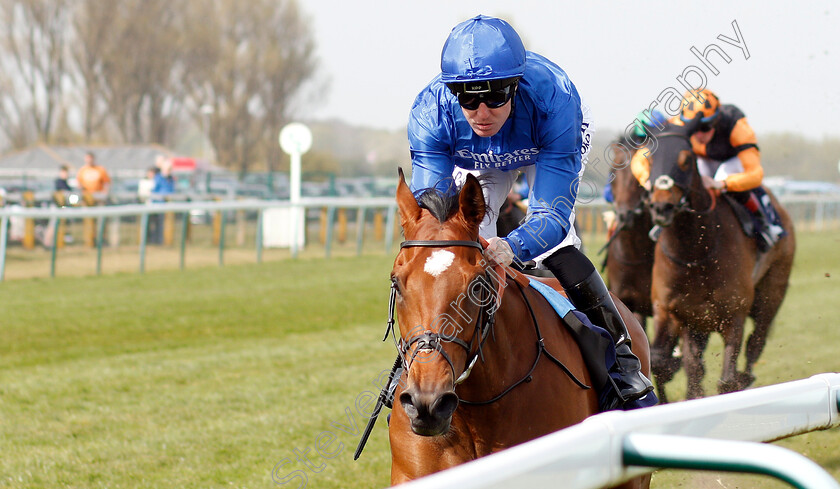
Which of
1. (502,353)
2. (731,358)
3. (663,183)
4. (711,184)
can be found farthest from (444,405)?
(711,184)

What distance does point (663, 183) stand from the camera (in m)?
6.12

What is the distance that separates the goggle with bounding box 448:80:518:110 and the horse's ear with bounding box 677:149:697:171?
3.50 meters

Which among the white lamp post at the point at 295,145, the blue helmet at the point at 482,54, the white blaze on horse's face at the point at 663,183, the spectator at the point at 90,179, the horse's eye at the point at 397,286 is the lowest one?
the spectator at the point at 90,179

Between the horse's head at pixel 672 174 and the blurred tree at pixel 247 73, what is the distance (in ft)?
139

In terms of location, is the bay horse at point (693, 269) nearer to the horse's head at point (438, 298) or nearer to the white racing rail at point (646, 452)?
the horse's head at point (438, 298)

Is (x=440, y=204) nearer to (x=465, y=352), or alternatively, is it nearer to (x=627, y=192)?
(x=465, y=352)

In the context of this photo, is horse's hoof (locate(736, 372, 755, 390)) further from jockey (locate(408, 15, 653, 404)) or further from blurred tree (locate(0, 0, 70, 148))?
blurred tree (locate(0, 0, 70, 148))

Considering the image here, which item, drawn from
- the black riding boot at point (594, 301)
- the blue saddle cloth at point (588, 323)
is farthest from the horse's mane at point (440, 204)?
the black riding boot at point (594, 301)

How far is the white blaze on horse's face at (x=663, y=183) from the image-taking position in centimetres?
609

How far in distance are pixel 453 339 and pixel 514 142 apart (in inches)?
41.8

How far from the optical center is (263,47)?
48.3 meters

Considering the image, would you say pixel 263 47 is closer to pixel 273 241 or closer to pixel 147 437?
pixel 273 241

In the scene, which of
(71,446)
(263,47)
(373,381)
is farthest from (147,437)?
(263,47)

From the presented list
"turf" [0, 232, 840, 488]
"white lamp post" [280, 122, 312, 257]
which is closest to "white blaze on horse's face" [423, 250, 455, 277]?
"turf" [0, 232, 840, 488]
